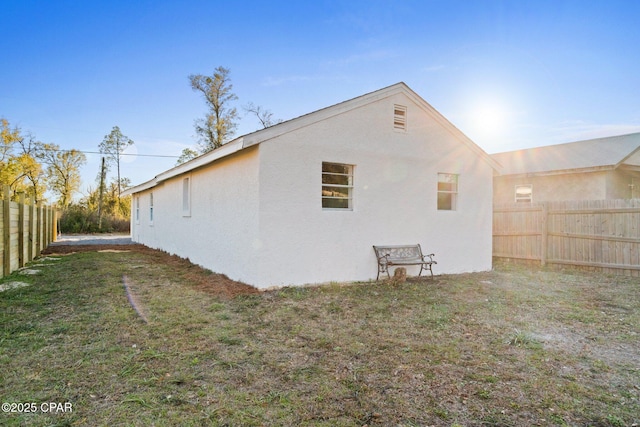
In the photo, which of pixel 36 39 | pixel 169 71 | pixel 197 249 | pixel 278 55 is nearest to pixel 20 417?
pixel 197 249

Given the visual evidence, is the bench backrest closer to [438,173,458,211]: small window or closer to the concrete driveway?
[438,173,458,211]: small window

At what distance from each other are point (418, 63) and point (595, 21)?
4036 millimetres

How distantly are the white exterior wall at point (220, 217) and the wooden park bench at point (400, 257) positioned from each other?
2.93 metres

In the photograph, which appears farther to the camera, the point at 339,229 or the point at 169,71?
the point at 169,71

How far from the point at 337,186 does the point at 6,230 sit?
7.15 metres

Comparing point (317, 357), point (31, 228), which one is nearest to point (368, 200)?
point (317, 357)

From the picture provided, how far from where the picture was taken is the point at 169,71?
1291 centimetres

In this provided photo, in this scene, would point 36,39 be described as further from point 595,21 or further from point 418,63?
point 595,21

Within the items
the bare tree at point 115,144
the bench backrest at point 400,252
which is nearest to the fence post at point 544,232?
the bench backrest at point 400,252

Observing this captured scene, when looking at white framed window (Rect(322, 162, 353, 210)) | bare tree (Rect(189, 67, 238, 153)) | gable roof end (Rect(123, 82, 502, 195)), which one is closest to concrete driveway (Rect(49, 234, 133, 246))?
bare tree (Rect(189, 67, 238, 153))

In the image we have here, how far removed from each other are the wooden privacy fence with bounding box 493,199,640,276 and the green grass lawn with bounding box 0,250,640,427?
3122mm

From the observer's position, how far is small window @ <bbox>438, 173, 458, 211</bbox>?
30.9 feet

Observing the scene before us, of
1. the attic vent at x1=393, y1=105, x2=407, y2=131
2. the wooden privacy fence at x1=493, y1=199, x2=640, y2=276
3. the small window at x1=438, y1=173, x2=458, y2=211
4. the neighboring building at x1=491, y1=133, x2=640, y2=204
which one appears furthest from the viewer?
the neighboring building at x1=491, y1=133, x2=640, y2=204

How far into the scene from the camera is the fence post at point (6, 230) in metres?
7.39
